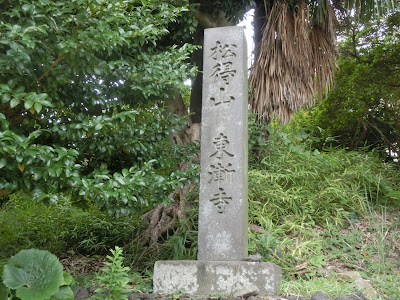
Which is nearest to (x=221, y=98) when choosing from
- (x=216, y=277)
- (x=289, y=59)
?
(x=216, y=277)

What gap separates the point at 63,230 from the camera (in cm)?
594

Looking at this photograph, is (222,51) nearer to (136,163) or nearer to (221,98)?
(221,98)

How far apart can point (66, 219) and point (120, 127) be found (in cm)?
276

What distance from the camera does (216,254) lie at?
362 cm

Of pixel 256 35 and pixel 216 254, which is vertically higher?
pixel 256 35

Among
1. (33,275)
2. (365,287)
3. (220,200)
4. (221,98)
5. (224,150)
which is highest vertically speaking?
(221,98)

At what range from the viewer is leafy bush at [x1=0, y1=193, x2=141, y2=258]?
5574 millimetres

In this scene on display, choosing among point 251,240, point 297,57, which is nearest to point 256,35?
point 297,57

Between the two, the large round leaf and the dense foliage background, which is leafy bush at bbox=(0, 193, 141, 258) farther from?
the large round leaf

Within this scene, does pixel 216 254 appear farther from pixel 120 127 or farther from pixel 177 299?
pixel 120 127

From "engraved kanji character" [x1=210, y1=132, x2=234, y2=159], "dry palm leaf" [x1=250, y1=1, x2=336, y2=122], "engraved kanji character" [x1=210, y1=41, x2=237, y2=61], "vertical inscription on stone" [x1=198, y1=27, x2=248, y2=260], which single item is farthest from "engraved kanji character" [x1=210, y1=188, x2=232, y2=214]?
"dry palm leaf" [x1=250, y1=1, x2=336, y2=122]

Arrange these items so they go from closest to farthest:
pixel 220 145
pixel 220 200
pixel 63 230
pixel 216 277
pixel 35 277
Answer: pixel 35 277 → pixel 216 277 → pixel 220 200 → pixel 220 145 → pixel 63 230

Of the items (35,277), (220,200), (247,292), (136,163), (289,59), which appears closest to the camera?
(35,277)

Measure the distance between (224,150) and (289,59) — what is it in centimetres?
251
